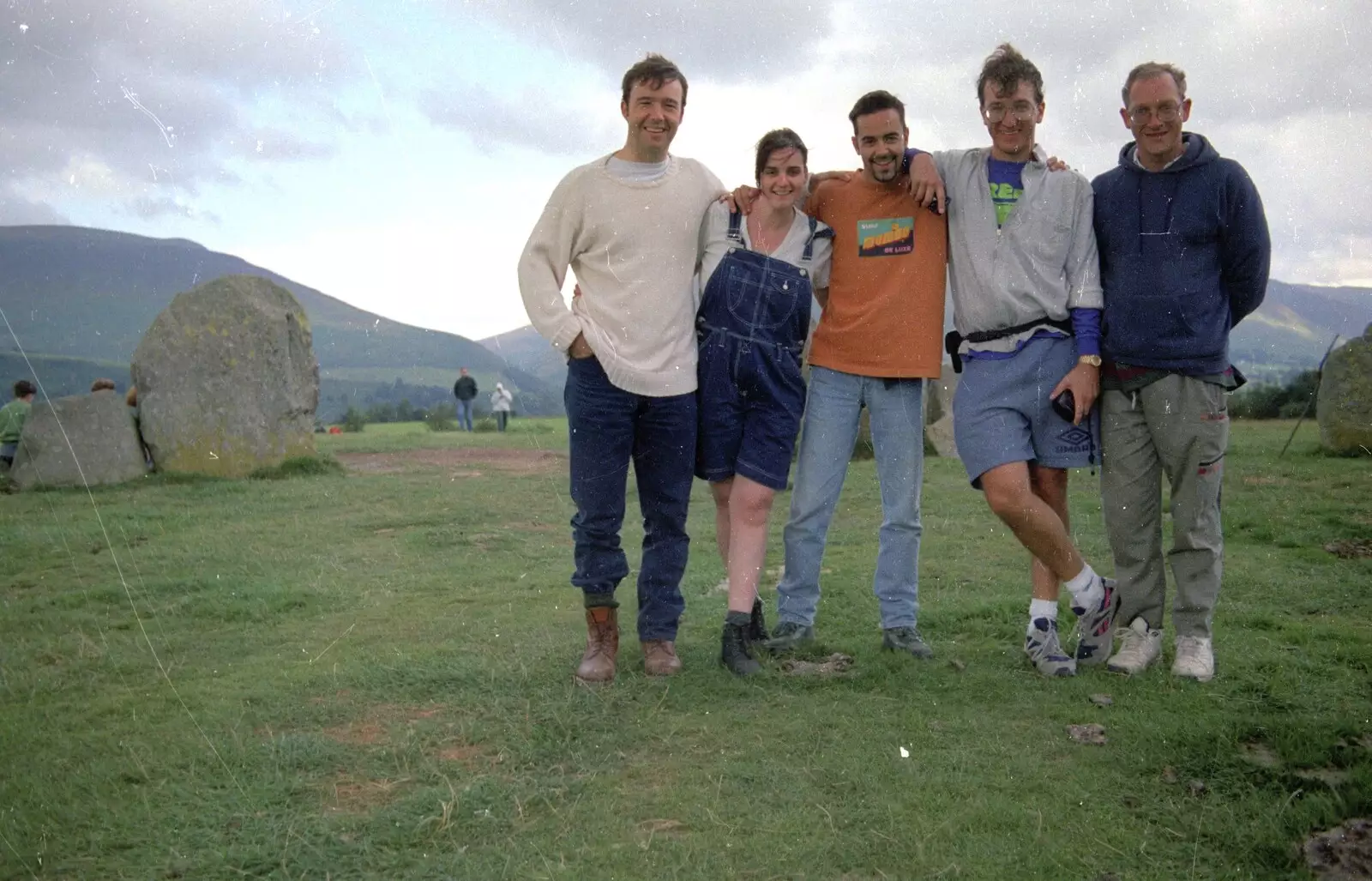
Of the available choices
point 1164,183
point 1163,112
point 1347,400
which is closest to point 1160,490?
point 1164,183

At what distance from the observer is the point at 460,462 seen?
14875 mm

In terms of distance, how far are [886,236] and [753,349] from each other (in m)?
0.71

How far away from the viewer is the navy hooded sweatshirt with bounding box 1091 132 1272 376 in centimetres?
434

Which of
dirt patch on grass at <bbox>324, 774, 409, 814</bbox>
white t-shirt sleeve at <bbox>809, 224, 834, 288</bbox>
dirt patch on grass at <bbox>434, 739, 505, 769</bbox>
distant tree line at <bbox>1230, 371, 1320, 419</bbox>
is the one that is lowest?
dirt patch on grass at <bbox>324, 774, 409, 814</bbox>

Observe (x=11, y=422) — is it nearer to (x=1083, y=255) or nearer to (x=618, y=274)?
(x=618, y=274)

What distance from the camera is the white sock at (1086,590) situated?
14.8ft

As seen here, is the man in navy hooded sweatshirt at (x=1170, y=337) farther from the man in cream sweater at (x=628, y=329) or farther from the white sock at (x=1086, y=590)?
the man in cream sweater at (x=628, y=329)

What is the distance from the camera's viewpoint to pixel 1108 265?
455 centimetres

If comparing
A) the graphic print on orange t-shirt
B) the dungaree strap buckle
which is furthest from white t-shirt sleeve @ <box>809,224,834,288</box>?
the dungaree strap buckle

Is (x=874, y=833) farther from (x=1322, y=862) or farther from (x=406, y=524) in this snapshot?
(x=406, y=524)

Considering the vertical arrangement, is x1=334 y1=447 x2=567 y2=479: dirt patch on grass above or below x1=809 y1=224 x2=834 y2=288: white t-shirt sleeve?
below

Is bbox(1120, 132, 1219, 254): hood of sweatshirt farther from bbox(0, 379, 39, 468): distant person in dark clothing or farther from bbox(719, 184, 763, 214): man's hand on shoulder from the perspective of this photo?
bbox(0, 379, 39, 468): distant person in dark clothing

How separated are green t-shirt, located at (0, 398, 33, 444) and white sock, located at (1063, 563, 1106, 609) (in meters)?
11.2

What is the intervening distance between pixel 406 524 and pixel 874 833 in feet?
21.8
